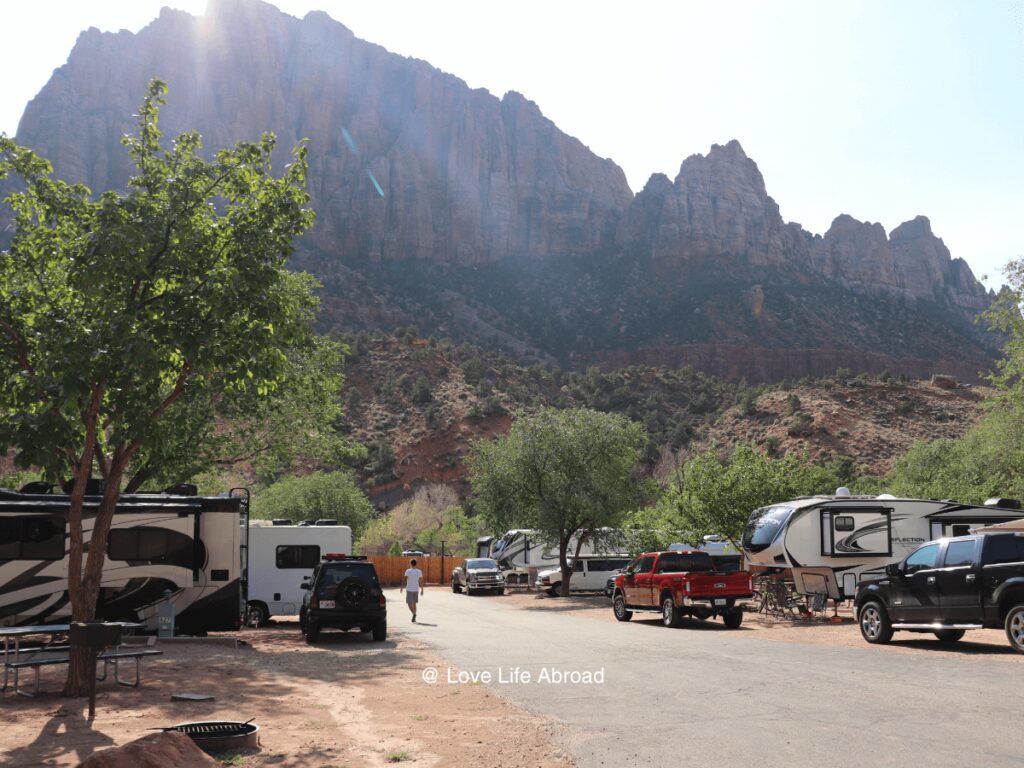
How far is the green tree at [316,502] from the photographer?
50219 millimetres

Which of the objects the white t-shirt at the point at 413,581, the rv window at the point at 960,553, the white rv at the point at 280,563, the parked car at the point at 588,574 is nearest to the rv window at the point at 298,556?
the white rv at the point at 280,563

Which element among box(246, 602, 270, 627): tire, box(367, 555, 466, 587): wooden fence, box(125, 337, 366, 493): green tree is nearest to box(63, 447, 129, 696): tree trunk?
box(125, 337, 366, 493): green tree

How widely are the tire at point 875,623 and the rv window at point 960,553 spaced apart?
1774mm

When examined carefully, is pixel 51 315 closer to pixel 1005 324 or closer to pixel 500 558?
pixel 1005 324

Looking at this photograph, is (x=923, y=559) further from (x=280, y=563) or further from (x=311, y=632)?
(x=280, y=563)

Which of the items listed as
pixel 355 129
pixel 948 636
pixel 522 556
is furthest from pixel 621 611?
pixel 355 129

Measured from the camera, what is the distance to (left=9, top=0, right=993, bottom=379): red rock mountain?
353 ft

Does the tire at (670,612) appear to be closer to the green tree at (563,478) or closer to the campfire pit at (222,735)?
the green tree at (563,478)

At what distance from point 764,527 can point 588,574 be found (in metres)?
13.2

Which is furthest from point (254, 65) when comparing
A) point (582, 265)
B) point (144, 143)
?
point (144, 143)

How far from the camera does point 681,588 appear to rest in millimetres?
20672

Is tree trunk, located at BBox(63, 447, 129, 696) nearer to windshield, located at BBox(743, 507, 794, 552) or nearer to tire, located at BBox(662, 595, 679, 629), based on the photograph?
tire, located at BBox(662, 595, 679, 629)

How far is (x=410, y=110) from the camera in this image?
154 metres

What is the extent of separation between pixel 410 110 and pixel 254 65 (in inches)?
1085
